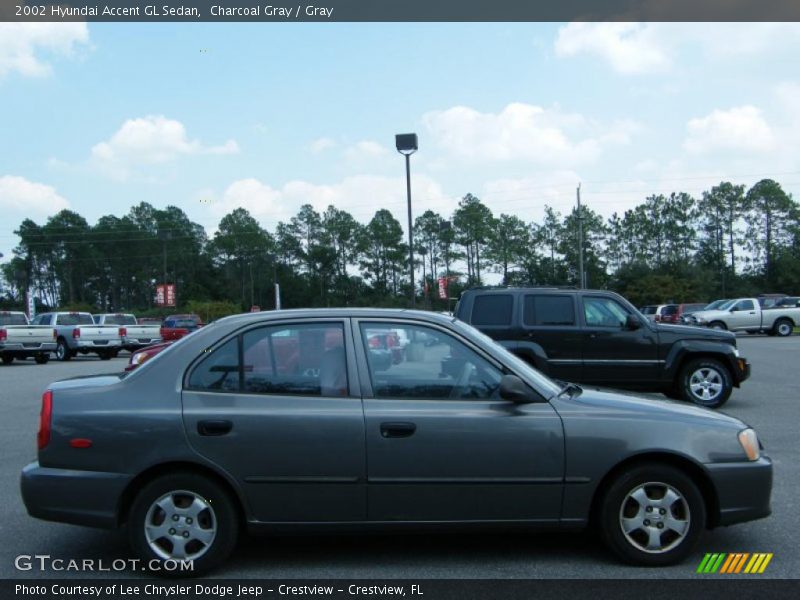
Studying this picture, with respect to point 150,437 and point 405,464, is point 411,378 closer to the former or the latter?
point 405,464

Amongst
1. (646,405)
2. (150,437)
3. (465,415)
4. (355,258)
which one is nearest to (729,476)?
(646,405)

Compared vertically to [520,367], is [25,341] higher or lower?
lower

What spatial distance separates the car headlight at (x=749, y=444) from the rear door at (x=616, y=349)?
6469mm

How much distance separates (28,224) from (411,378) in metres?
112

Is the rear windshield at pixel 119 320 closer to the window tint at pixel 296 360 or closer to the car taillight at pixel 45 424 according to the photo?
the car taillight at pixel 45 424

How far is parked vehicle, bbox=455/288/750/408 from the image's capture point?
11.2 metres

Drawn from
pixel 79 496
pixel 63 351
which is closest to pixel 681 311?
pixel 63 351

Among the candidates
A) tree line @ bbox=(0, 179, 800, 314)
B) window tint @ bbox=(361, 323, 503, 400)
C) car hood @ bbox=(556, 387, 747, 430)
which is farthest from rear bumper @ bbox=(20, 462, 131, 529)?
tree line @ bbox=(0, 179, 800, 314)

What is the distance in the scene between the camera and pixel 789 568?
4.58 meters

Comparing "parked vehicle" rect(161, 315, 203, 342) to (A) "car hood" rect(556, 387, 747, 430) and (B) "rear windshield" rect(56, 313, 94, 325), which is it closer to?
(B) "rear windshield" rect(56, 313, 94, 325)

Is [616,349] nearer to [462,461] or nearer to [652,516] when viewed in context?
[652,516]

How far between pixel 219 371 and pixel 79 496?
106cm

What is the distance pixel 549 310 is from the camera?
1139cm

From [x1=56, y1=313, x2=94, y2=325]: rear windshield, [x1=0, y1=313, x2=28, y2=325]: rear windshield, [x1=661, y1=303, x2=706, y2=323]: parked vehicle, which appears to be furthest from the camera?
[x1=661, y1=303, x2=706, y2=323]: parked vehicle
